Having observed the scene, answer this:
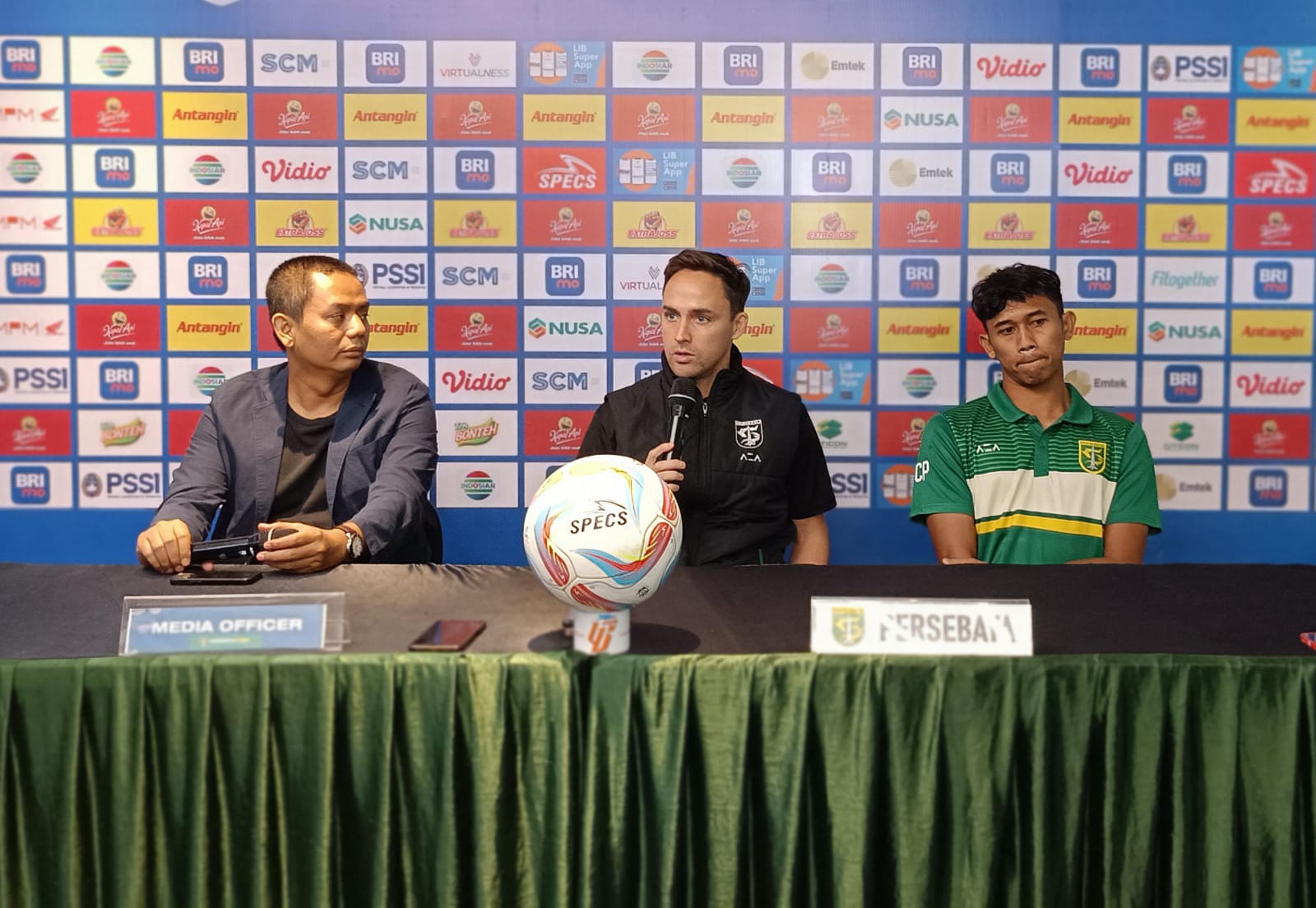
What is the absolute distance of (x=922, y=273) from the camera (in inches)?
122

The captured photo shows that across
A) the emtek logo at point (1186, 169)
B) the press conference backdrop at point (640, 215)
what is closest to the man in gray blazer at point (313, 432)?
the press conference backdrop at point (640, 215)

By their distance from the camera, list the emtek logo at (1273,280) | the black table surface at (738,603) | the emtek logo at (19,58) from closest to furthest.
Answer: the black table surface at (738,603) < the emtek logo at (19,58) < the emtek logo at (1273,280)

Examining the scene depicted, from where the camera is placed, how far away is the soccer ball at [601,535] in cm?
120

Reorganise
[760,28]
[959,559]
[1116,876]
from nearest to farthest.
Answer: [1116,876] → [959,559] → [760,28]

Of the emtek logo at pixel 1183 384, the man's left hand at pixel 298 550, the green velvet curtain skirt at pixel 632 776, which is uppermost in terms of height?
the emtek logo at pixel 1183 384

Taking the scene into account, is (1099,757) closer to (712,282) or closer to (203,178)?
(712,282)

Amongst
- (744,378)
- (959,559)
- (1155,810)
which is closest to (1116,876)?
(1155,810)

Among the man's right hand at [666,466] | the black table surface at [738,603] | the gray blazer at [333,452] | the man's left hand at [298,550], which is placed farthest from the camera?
the gray blazer at [333,452]

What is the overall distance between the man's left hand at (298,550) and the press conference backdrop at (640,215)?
1.43 metres

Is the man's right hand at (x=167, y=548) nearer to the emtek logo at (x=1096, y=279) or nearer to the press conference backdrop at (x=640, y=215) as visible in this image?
the press conference backdrop at (x=640, y=215)

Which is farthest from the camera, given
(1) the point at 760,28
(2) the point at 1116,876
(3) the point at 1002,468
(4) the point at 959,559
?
(1) the point at 760,28

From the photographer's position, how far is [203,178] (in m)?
3.04

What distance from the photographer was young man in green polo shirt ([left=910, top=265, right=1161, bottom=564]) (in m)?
2.26

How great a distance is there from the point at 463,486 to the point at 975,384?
62.8 inches
